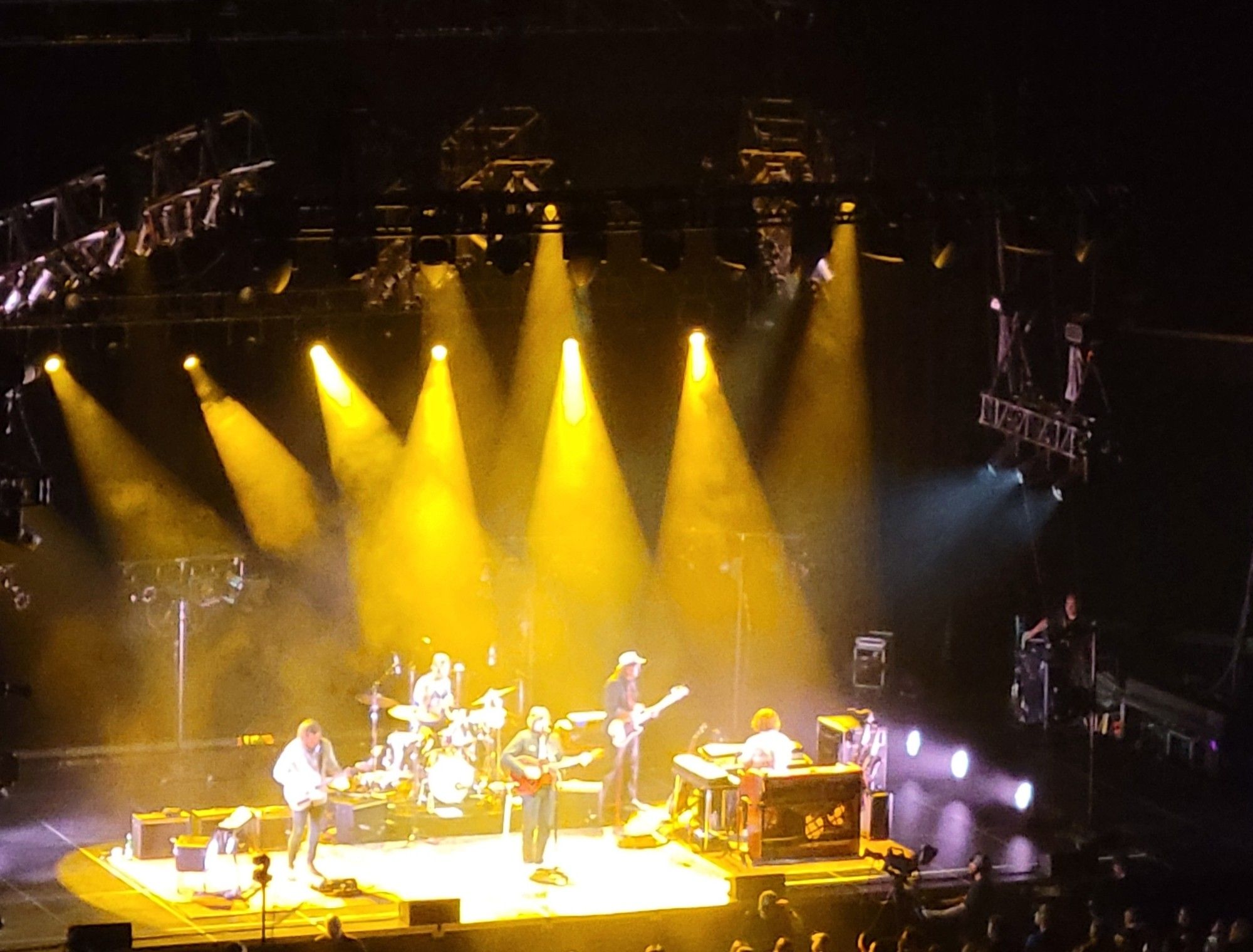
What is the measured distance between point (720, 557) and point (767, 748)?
4.94 meters

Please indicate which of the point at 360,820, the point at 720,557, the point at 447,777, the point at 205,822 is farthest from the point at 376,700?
the point at 720,557

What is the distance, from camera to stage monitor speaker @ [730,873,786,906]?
48.1ft

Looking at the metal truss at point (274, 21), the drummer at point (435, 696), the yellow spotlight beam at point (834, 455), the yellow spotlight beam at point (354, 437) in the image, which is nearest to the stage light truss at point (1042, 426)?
the yellow spotlight beam at point (834, 455)

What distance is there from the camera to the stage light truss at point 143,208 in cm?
1505

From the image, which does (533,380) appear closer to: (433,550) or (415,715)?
(433,550)

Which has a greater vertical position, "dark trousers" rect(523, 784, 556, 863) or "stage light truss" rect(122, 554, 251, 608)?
"stage light truss" rect(122, 554, 251, 608)

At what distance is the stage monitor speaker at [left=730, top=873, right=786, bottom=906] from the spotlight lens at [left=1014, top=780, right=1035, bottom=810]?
12.4 ft

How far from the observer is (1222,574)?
20.8 meters

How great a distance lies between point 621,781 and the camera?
1723 centimetres

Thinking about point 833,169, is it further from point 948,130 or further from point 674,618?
point 674,618

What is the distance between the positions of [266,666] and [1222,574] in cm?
935

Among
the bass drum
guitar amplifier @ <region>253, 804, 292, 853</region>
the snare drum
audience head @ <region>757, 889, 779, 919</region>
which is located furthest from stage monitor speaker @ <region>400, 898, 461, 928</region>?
the snare drum

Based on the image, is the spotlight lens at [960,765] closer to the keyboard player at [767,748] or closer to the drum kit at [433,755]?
the keyboard player at [767,748]

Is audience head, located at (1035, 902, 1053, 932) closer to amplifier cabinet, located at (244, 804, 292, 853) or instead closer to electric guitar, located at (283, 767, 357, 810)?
electric guitar, located at (283, 767, 357, 810)
